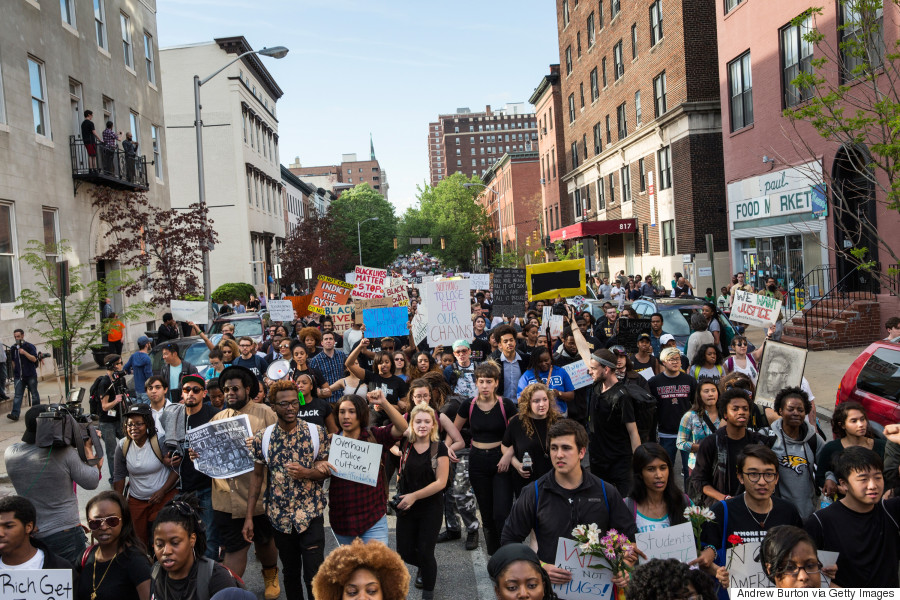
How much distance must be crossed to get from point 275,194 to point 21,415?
44.0 meters

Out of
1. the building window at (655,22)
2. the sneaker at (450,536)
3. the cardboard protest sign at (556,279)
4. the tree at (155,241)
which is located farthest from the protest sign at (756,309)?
the building window at (655,22)

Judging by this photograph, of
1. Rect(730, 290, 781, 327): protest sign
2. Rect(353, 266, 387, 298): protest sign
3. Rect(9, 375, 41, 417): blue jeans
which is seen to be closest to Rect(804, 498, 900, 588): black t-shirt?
Rect(730, 290, 781, 327): protest sign

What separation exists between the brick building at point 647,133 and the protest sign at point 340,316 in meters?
16.4

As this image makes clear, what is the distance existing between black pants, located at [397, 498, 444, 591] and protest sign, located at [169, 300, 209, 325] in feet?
38.0

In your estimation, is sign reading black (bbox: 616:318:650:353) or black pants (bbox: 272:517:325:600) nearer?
black pants (bbox: 272:517:325:600)

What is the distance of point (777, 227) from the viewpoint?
76.4ft

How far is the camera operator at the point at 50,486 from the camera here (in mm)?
5363

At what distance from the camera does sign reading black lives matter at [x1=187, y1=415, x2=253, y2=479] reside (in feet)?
19.7

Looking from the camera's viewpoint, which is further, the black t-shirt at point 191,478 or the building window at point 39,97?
the building window at point 39,97

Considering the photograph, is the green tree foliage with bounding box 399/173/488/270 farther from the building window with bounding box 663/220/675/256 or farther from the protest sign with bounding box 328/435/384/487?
the protest sign with bounding box 328/435/384/487

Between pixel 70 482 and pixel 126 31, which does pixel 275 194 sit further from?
pixel 70 482

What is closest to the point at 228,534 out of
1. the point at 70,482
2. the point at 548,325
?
the point at 70,482

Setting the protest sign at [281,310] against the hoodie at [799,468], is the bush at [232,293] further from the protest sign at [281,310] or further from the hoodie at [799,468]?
the hoodie at [799,468]

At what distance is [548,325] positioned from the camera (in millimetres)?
13016
